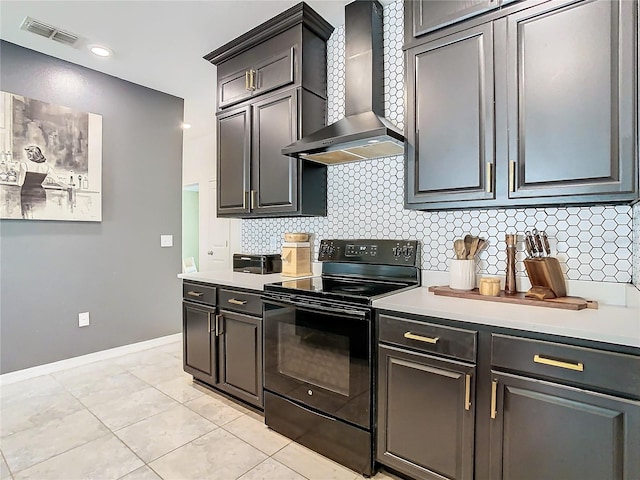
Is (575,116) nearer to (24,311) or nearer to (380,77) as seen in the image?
(380,77)

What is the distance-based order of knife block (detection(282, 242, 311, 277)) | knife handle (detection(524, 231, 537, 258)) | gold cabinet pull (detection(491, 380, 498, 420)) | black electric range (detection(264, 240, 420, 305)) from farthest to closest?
1. knife block (detection(282, 242, 311, 277))
2. black electric range (detection(264, 240, 420, 305))
3. knife handle (detection(524, 231, 537, 258))
4. gold cabinet pull (detection(491, 380, 498, 420))

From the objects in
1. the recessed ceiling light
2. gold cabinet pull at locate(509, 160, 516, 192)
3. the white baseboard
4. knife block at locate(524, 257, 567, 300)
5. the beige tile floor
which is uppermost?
the recessed ceiling light

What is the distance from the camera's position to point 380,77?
229 centimetres

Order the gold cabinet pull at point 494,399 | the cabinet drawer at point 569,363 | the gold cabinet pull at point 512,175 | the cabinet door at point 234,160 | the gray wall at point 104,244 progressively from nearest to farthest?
the cabinet drawer at point 569,363 < the gold cabinet pull at point 494,399 < the gold cabinet pull at point 512,175 < the cabinet door at point 234,160 < the gray wall at point 104,244

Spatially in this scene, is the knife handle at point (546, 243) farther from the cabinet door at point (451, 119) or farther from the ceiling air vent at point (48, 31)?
the ceiling air vent at point (48, 31)

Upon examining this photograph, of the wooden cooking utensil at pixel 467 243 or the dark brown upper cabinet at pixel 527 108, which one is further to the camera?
the wooden cooking utensil at pixel 467 243

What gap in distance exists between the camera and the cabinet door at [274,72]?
2.46 metres

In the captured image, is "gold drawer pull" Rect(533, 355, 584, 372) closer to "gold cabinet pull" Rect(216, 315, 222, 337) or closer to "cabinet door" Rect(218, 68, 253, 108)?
"gold cabinet pull" Rect(216, 315, 222, 337)

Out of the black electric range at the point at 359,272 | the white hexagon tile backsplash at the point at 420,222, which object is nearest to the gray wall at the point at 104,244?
the white hexagon tile backsplash at the point at 420,222

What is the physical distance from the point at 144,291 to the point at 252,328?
6.74 feet

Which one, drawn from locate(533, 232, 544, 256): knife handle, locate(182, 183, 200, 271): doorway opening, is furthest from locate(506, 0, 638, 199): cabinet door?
locate(182, 183, 200, 271): doorway opening

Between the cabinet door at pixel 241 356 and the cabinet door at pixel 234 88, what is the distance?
69.4 inches

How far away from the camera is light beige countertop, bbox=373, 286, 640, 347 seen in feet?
3.85

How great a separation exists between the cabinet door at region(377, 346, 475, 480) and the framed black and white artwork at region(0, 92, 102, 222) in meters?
3.14
